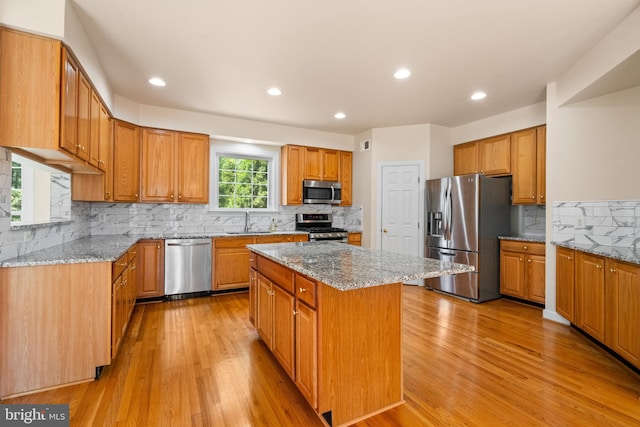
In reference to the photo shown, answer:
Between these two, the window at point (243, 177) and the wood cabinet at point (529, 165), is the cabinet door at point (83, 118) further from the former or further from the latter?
the wood cabinet at point (529, 165)

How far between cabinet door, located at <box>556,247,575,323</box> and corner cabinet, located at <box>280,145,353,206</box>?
328 cm

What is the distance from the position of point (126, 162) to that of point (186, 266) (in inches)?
61.6

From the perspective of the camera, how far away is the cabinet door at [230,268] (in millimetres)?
4266

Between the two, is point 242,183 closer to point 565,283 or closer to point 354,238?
point 354,238

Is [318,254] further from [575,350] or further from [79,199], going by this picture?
[79,199]

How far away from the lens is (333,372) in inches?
64.7

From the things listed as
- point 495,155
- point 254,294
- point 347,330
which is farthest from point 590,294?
point 254,294

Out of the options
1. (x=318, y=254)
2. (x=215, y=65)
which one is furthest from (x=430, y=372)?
(x=215, y=65)

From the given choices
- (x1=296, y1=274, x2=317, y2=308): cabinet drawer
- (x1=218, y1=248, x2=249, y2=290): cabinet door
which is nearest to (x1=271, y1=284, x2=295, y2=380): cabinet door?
(x1=296, y1=274, x2=317, y2=308): cabinet drawer

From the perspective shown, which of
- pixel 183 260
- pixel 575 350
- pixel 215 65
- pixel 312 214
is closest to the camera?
pixel 575 350

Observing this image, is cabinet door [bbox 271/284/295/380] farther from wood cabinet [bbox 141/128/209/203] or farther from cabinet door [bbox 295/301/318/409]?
Answer: wood cabinet [bbox 141/128/209/203]

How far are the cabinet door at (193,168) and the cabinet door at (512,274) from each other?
4.36 meters

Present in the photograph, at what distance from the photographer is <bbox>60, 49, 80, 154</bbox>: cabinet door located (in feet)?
6.53

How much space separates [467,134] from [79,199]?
541 centimetres
